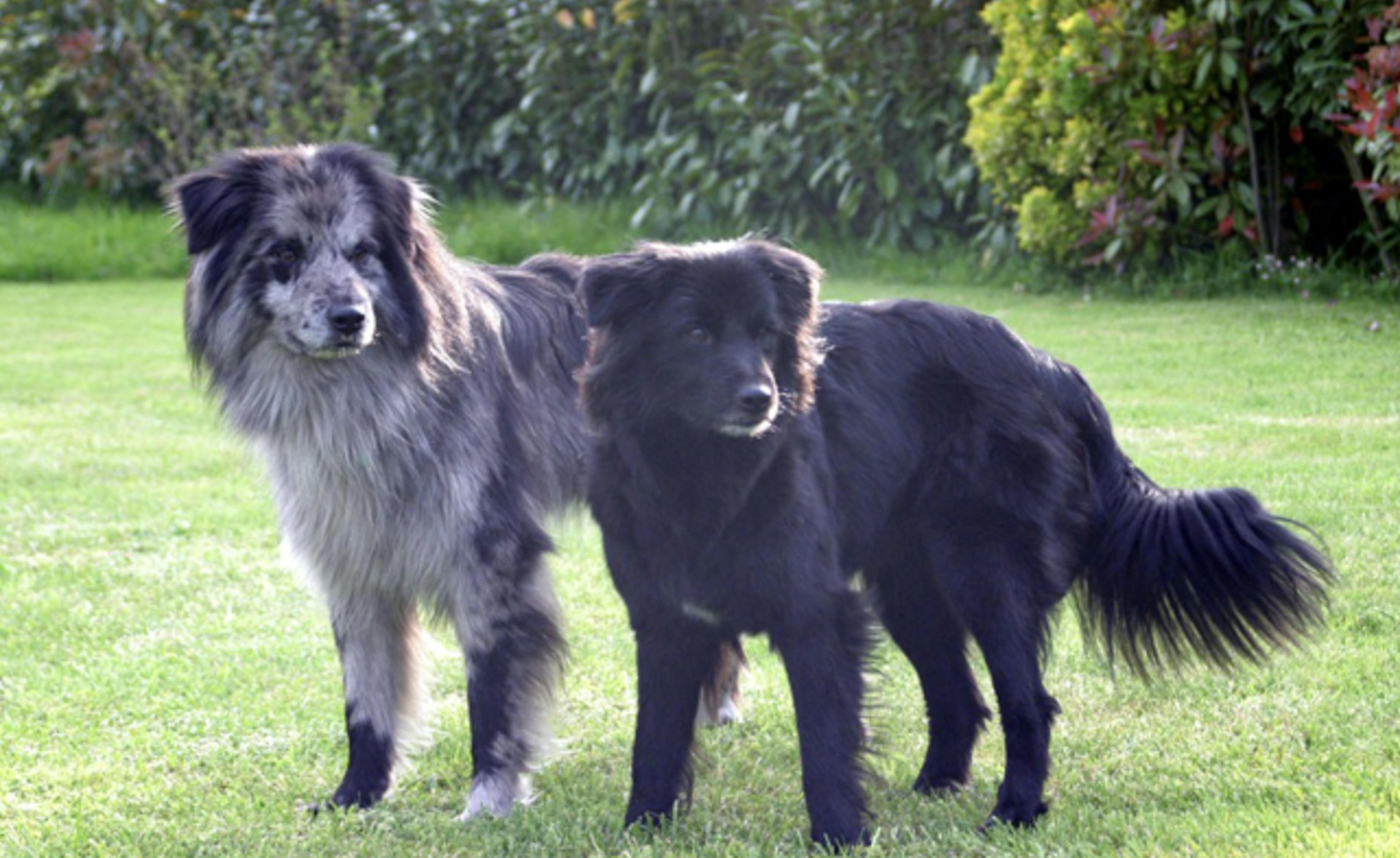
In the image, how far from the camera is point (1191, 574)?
3.82m

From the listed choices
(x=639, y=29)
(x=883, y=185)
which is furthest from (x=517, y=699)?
(x=639, y=29)

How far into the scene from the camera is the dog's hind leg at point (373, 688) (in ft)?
13.8

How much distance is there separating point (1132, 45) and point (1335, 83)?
1.19m

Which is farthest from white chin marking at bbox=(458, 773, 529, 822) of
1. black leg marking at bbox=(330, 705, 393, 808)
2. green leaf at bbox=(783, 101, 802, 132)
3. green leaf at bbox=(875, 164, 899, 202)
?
green leaf at bbox=(783, 101, 802, 132)

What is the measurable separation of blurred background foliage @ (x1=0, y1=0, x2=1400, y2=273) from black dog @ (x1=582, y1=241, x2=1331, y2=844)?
4732 mm

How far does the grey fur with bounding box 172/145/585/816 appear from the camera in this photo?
3920 millimetres

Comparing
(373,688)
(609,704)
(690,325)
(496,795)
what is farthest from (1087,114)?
(496,795)

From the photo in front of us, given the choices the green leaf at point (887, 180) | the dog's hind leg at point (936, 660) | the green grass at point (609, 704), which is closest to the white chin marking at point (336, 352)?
the green grass at point (609, 704)

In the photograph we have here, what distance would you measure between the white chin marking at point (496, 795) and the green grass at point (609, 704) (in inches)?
2.9

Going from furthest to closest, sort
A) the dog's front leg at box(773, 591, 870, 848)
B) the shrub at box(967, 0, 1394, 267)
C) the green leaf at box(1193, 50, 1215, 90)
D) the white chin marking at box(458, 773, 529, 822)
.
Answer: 1. the shrub at box(967, 0, 1394, 267)
2. the green leaf at box(1193, 50, 1215, 90)
3. the white chin marking at box(458, 773, 529, 822)
4. the dog's front leg at box(773, 591, 870, 848)

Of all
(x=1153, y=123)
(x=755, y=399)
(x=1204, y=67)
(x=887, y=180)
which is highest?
(x=1204, y=67)

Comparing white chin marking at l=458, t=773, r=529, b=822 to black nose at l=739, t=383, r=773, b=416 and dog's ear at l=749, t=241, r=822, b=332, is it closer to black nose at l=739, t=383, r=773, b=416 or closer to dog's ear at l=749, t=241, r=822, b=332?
black nose at l=739, t=383, r=773, b=416

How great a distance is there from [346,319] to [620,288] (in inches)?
27.7

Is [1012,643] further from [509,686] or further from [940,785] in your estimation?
[509,686]
